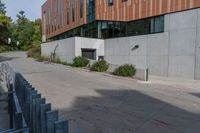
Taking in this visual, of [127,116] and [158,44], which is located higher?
[158,44]

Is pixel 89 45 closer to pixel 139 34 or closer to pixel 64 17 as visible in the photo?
pixel 139 34

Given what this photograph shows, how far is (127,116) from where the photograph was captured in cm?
708

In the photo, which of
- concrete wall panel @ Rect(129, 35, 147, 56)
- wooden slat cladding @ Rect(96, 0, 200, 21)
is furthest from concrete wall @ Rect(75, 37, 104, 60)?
concrete wall panel @ Rect(129, 35, 147, 56)

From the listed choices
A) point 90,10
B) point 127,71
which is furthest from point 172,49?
point 90,10

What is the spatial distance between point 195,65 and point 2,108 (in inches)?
589

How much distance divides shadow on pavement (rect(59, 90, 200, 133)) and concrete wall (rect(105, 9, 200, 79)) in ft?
31.6

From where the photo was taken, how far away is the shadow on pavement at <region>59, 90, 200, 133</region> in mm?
5984

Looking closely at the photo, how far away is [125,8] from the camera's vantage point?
84.5ft

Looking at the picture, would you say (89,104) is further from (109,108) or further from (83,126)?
(83,126)

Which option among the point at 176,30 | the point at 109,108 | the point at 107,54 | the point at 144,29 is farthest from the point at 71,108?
the point at 107,54

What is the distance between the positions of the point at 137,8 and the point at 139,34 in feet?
9.53

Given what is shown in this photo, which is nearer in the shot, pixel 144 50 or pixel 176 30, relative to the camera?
pixel 176 30

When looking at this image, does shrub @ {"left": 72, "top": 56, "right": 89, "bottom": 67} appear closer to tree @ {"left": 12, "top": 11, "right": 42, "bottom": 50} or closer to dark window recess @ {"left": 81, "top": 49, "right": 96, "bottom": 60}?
dark window recess @ {"left": 81, "top": 49, "right": 96, "bottom": 60}

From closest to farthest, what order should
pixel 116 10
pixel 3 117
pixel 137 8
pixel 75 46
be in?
pixel 3 117 < pixel 137 8 < pixel 75 46 < pixel 116 10
